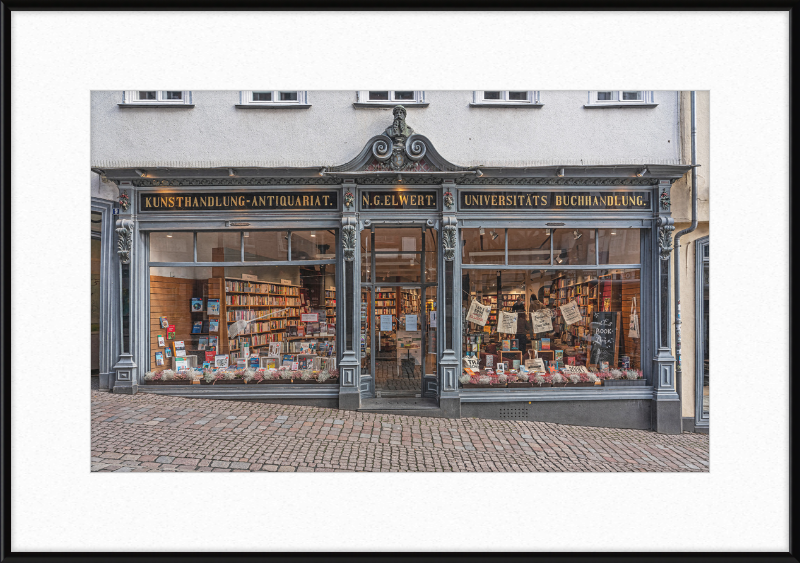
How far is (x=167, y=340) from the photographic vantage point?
7.11 m

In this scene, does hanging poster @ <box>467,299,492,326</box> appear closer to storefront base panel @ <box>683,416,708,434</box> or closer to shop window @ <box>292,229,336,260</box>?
shop window @ <box>292,229,336,260</box>

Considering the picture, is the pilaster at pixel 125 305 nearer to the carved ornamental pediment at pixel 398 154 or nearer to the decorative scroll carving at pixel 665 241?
the carved ornamental pediment at pixel 398 154

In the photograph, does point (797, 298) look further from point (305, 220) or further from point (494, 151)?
point (305, 220)

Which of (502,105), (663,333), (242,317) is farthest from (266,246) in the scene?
(663,333)

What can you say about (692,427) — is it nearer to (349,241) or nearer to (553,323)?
(553,323)

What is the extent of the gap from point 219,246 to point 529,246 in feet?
17.9

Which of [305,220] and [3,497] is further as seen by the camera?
[305,220]

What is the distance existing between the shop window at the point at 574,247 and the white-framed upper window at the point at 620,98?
2.18 metres

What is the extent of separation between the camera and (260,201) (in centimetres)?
679

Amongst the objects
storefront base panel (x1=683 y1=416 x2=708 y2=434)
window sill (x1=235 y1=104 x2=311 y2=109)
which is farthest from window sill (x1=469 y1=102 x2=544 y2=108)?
storefront base panel (x1=683 y1=416 x2=708 y2=434)

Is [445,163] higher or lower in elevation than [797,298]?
higher

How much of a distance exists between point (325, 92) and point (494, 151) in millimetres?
3107

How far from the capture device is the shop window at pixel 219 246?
23.0 feet

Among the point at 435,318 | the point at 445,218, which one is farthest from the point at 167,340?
the point at 445,218
